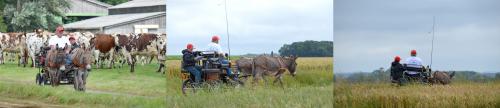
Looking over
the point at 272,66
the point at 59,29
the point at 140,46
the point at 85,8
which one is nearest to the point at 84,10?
the point at 85,8

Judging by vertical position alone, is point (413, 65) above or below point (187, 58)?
below

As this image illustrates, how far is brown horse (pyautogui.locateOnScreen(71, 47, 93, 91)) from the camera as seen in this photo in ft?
53.2

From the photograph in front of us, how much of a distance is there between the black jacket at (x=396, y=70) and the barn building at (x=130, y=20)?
3.26 metres

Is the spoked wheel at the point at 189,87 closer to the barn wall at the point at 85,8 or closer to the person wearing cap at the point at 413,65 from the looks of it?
the barn wall at the point at 85,8

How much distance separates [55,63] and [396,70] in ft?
14.7

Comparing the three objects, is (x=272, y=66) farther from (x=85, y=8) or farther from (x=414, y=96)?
(x=85, y=8)

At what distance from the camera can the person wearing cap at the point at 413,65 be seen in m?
17.2

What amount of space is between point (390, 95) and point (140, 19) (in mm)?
3370

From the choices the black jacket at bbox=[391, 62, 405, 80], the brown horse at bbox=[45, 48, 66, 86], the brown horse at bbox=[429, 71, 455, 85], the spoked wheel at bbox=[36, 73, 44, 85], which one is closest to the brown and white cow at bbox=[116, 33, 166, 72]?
the brown horse at bbox=[45, 48, 66, 86]

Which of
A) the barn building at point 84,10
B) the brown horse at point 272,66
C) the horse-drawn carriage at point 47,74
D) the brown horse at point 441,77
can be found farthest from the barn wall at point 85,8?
the brown horse at point 441,77

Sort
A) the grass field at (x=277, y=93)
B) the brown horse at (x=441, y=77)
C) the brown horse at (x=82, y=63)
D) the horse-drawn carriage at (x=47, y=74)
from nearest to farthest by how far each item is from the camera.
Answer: the grass field at (x=277, y=93) → the brown horse at (x=82, y=63) → the horse-drawn carriage at (x=47, y=74) → the brown horse at (x=441, y=77)

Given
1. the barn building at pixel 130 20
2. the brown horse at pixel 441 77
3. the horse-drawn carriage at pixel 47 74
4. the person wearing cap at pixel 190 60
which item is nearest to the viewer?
the person wearing cap at pixel 190 60

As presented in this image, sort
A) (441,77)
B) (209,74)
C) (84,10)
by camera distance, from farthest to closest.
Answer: (441,77) → (84,10) → (209,74)

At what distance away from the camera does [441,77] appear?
17.5 meters
